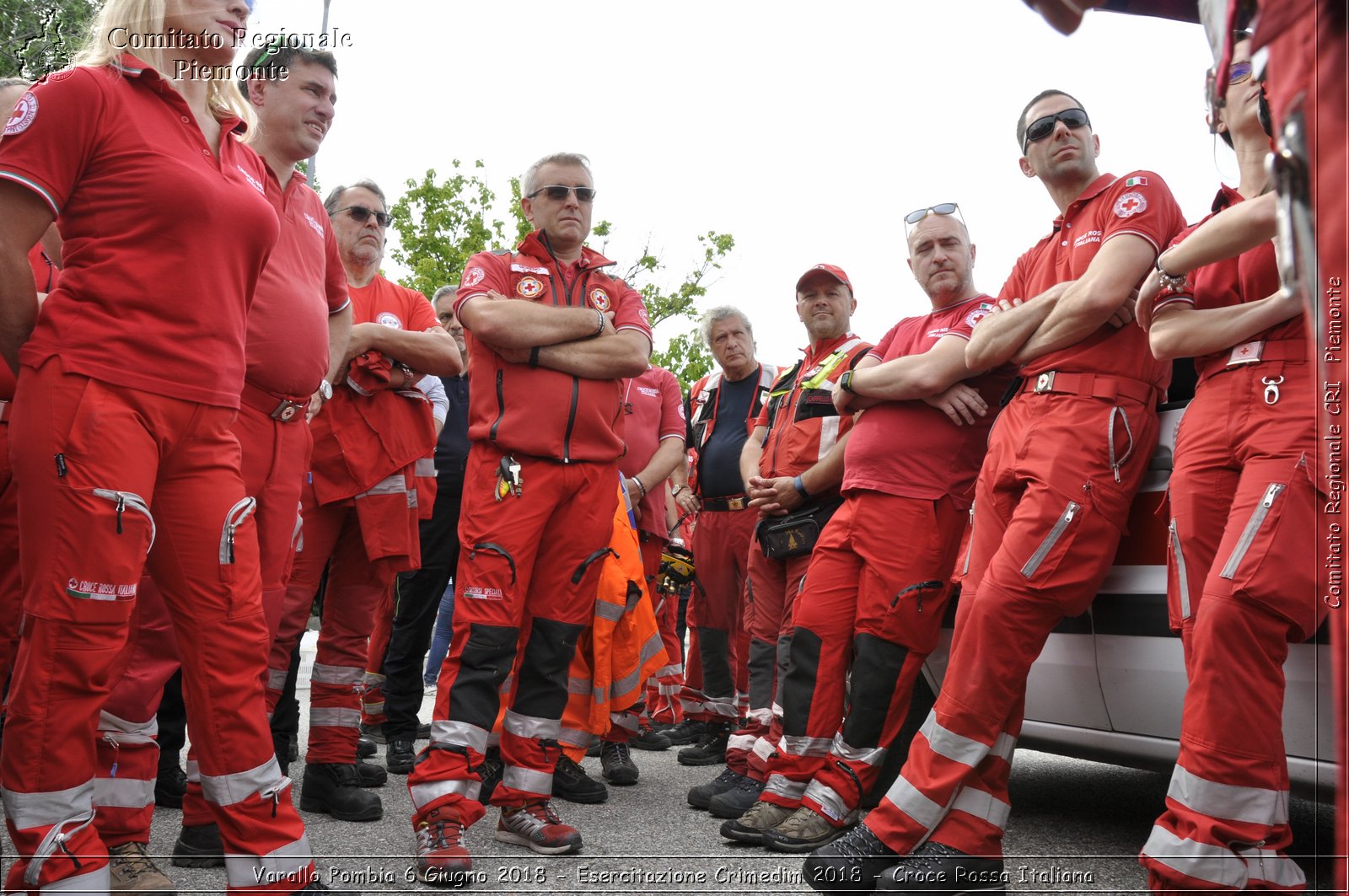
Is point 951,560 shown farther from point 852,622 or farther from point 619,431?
point 619,431

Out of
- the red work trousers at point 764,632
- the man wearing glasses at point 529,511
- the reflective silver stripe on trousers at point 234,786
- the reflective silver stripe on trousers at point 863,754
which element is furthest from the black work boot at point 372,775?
the reflective silver stripe on trousers at point 234,786

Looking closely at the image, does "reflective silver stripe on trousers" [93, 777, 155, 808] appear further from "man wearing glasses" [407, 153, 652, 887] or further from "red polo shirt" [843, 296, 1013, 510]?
"red polo shirt" [843, 296, 1013, 510]

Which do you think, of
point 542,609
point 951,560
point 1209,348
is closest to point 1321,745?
point 1209,348

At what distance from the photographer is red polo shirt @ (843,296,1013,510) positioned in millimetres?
4105

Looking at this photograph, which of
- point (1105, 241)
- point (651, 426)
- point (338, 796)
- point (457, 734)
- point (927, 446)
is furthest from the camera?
point (651, 426)

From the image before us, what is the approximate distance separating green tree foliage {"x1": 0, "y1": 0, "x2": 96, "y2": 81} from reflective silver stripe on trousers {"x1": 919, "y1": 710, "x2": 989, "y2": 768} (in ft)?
50.6

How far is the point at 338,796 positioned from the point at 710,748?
102 inches

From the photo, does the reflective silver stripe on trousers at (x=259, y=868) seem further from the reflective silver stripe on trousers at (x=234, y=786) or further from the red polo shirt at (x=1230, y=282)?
the red polo shirt at (x=1230, y=282)

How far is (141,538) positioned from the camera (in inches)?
96.8

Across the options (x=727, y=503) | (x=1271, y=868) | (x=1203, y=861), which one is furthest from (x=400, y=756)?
(x=1271, y=868)

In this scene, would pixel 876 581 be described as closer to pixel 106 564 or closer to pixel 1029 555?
pixel 1029 555

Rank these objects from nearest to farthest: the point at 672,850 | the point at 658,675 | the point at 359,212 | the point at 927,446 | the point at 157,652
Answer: the point at 157,652
the point at 672,850
the point at 927,446
the point at 359,212
the point at 658,675

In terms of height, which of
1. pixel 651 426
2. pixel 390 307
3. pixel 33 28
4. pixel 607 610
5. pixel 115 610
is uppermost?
pixel 33 28

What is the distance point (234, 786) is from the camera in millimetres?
2561
